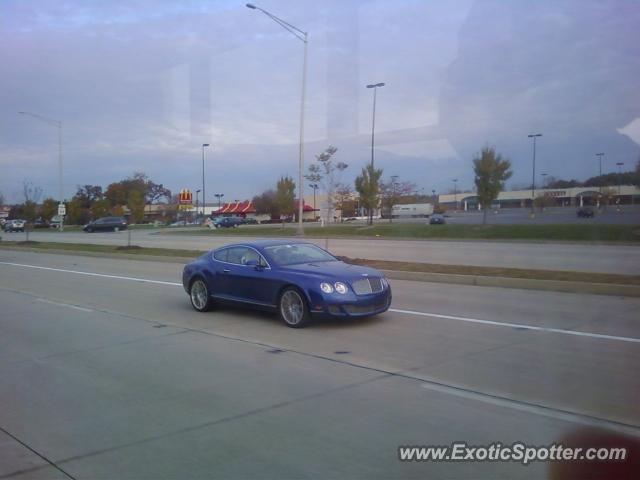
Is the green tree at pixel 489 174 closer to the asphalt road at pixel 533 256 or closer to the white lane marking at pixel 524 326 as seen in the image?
the asphalt road at pixel 533 256

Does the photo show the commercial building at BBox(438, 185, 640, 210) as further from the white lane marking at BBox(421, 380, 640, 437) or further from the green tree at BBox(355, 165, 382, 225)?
the white lane marking at BBox(421, 380, 640, 437)

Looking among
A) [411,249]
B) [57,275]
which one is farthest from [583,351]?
[411,249]

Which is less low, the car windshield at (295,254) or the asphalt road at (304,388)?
the car windshield at (295,254)

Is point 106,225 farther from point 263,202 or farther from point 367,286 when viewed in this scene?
point 367,286

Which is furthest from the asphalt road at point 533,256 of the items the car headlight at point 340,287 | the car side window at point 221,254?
the car side window at point 221,254

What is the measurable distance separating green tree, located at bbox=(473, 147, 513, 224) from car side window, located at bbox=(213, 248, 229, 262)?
31.1 m

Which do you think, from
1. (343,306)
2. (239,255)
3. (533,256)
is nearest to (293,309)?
(343,306)

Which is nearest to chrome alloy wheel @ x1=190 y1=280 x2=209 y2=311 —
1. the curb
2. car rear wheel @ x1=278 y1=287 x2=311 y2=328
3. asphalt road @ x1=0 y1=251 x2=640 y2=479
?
asphalt road @ x1=0 y1=251 x2=640 y2=479

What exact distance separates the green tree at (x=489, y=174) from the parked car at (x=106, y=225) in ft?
129

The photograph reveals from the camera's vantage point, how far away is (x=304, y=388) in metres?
6.50

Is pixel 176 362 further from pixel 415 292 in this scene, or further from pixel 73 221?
pixel 73 221

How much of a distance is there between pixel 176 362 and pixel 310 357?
1709 mm

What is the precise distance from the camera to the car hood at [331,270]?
30.9 feet

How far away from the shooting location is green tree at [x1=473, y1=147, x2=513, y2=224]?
130 feet
